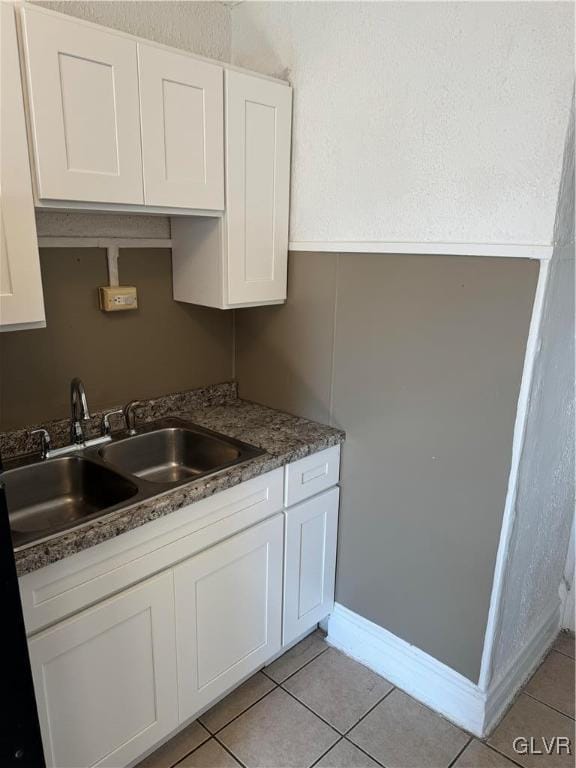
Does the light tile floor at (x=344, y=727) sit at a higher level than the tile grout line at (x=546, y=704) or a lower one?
higher

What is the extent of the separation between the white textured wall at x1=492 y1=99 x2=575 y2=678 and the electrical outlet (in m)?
1.34

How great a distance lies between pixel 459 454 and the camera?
66.2 inches

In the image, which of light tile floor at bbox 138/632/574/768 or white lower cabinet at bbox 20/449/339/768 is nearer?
white lower cabinet at bbox 20/449/339/768

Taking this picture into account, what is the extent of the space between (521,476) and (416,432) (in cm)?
34

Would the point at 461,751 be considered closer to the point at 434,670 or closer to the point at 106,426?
the point at 434,670

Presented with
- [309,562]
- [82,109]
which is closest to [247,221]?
[82,109]

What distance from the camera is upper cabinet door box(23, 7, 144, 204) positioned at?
4.27 ft

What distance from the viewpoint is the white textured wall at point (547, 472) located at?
1499 millimetres

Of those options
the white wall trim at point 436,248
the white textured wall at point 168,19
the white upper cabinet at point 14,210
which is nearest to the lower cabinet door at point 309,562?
the white wall trim at point 436,248

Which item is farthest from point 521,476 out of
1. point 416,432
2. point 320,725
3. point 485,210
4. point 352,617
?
point 320,725

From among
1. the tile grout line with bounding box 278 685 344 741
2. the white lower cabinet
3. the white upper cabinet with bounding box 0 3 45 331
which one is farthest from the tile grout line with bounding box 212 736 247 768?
the white upper cabinet with bounding box 0 3 45 331

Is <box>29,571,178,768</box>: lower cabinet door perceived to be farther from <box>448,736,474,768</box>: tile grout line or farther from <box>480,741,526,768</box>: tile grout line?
<box>480,741,526,768</box>: tile grout line

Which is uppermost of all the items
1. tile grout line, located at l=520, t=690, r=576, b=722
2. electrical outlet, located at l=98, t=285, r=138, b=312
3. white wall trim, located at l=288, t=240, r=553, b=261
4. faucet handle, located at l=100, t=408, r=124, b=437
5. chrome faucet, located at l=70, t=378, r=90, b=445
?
white wall trim, located at l=288, t=240, r=553, b=261

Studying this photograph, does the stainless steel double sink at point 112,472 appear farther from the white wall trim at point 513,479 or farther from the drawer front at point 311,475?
the white wall trim at point 513,479
